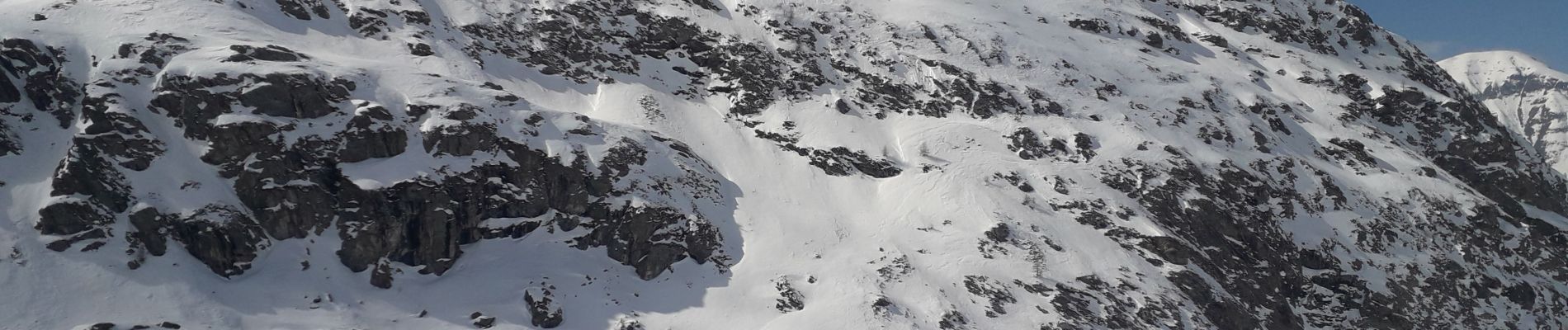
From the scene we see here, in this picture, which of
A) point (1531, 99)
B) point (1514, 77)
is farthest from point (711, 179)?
point (1514, 77)

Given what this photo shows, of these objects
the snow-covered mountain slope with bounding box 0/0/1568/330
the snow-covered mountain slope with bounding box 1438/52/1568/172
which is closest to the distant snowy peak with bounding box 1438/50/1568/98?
the snow-covered mountain slope with bounding box 1438/52/1568/172

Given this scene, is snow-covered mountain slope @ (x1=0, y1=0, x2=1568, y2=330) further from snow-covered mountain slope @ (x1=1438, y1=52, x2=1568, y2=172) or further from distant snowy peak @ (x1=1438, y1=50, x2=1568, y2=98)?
distant snowy peak @ (x1=1438, y1=50, x2=1568, y2=98)

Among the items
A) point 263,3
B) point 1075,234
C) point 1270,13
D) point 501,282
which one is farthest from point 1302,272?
point 263,3

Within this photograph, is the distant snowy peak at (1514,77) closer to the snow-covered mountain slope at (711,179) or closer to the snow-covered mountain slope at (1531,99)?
the snow-covered mountain slope at (1531,99)

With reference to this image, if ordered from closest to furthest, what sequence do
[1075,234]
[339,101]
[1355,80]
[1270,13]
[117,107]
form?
[117,107]
[339,101]
[1075,234]
[1355,80]
[1270,13]

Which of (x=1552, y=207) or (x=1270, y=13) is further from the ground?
(x=1270, y=13)

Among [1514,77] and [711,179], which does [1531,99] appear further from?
[711,179]

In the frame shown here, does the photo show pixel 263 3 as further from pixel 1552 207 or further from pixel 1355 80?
pixel 1552 207

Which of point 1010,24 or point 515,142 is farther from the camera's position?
point 1010,24
